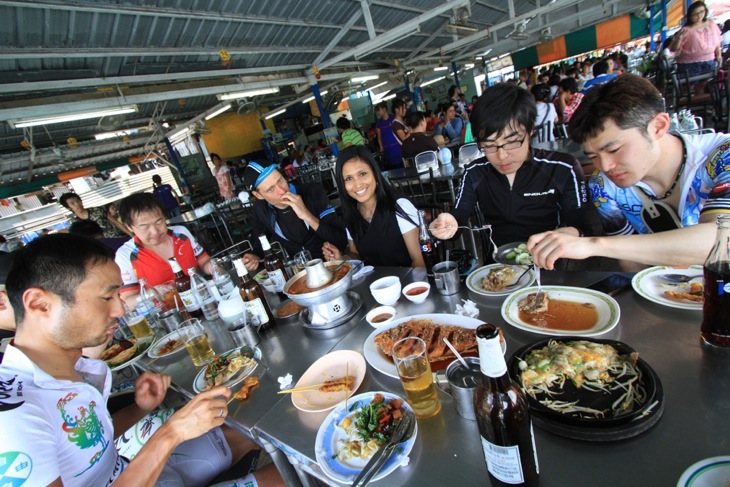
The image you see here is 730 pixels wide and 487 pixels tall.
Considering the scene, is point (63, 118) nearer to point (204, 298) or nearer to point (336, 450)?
point (204, 298)

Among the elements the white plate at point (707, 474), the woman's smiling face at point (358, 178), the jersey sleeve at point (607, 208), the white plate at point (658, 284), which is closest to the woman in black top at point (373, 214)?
the woman's smiling face at point (358, 178)

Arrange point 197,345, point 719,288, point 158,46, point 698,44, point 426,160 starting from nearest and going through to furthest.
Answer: point 719,288 < point 197,345 < point 426,160 < point 158,46 < point 698,44

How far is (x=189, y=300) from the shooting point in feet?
7.81

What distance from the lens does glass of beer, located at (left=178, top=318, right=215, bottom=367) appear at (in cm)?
177

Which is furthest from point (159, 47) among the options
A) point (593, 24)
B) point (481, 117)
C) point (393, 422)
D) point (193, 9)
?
point (593, 24)

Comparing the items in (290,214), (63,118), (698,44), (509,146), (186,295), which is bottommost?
(186,295)

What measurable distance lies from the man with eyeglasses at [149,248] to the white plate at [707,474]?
330 centimetres

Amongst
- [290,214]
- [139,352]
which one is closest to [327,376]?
[139,352]

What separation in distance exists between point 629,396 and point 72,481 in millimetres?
1853

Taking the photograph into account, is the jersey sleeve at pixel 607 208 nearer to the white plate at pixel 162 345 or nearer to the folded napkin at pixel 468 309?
the folded napkin at pixel 468 309

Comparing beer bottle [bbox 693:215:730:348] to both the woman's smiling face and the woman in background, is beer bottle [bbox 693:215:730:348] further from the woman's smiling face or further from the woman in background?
the woman in background

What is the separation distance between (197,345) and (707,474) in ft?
6.32

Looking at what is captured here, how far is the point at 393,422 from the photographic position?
39.9 inches

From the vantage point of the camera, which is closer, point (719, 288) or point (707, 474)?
point (707, 474)
